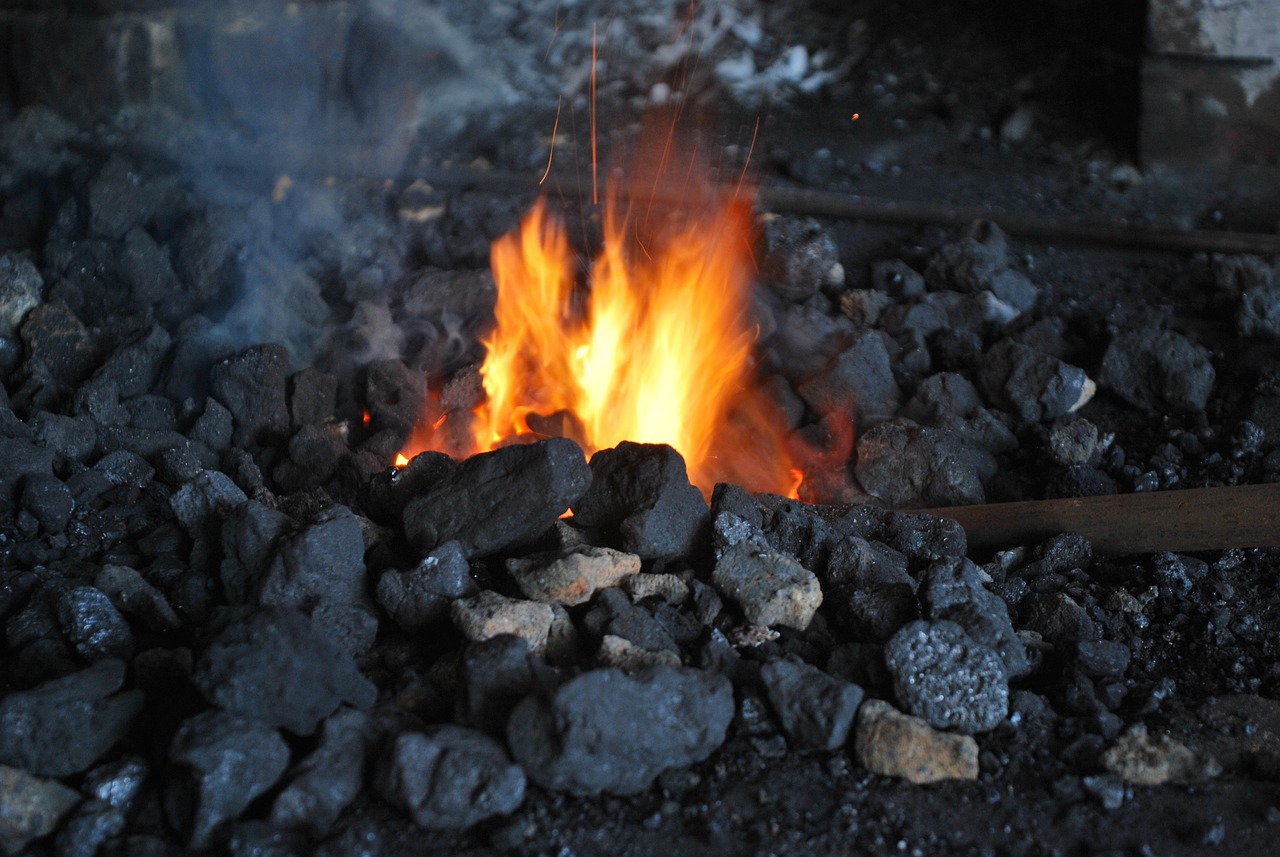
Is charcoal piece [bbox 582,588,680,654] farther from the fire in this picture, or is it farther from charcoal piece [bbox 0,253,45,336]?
charcoal piece [bbox 0,253,45,336]

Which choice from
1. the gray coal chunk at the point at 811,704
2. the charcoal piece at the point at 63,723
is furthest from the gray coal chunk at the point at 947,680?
the charcoal piece at the point at 63,723

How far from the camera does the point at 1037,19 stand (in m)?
7.57

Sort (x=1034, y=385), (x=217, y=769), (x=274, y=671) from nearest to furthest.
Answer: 1. (x=217, y=769)
2. (x=274, y=671)
3. (x=1034, y=385)

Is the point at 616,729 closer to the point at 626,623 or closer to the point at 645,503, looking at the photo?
the point at 626,623

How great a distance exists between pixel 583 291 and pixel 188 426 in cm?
153

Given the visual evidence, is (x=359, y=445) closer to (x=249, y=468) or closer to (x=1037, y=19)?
(x=249, y=468)

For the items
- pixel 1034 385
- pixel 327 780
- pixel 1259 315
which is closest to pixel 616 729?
pixel 327 780

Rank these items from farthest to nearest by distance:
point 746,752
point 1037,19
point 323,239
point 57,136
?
point 1037,19, point 57,136, point 323,239, point 746,752

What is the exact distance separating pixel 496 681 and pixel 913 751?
0.95 meters

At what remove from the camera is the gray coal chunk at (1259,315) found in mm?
4488

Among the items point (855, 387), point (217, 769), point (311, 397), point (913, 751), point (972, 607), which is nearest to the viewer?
point (217, 769)

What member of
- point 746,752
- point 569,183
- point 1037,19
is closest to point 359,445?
point 746,752

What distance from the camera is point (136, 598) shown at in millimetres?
3059

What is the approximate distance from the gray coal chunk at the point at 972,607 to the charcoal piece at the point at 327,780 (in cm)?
142
